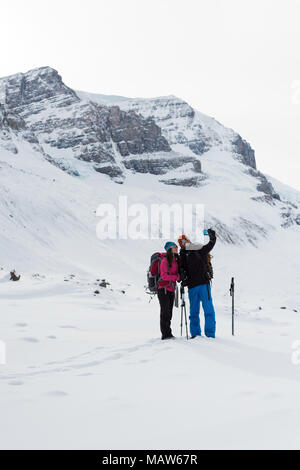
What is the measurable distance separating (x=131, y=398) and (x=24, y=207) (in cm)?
2428

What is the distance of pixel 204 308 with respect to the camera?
7867 mm

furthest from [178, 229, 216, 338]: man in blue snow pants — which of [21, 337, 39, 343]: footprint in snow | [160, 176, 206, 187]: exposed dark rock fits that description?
[160, 176, 206, 187]: exposed dark rock

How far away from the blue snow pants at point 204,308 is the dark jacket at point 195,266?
0.39ft

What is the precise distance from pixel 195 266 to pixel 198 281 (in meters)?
0.30

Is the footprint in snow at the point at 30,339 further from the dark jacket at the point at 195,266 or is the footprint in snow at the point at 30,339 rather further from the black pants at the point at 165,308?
the dark jacket at the point at 195,266

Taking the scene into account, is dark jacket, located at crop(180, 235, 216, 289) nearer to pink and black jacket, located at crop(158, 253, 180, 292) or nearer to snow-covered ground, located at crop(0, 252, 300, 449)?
pink and black jacket, located at crop(158, 253, 180, 292)

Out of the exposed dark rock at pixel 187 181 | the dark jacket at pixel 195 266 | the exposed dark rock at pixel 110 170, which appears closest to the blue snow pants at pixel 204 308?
the dark jacket at pixel 195 266

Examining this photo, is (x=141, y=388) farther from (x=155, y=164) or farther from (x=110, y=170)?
(x=155, y=164)

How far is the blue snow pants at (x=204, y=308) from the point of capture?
25.7 feet

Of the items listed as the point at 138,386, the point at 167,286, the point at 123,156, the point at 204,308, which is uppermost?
the point at 123,156

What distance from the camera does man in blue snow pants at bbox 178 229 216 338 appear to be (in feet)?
25.8

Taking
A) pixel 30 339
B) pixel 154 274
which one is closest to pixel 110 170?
pixel 154 274
